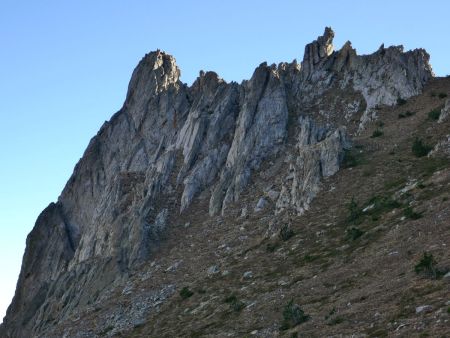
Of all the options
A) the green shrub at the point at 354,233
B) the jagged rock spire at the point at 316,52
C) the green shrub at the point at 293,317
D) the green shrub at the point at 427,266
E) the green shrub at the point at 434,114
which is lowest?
the green shrub at the point at 293,317

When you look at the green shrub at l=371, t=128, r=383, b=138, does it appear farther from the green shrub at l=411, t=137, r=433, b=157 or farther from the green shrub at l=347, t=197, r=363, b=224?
the green shrub at l=347, t=197, r=363, b=224

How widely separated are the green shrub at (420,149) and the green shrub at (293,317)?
24806 millimetres

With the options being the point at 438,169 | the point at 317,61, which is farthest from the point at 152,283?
the point at 317,61

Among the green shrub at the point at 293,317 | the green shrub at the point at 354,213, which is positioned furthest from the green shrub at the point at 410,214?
the green shrub at the point at 293,317

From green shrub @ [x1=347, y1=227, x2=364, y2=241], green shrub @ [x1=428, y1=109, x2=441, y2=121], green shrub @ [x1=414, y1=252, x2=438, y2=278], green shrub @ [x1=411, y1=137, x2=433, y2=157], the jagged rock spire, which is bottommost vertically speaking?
green shrub @ [x1=414, y1=252, x2=438, y2=278]

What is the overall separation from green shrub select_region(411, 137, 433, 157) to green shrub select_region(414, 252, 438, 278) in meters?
23.4

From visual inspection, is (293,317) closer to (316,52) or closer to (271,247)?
(271,247)

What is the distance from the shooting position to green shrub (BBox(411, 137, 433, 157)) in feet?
164

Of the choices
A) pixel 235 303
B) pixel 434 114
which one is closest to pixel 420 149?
pixel 434 114

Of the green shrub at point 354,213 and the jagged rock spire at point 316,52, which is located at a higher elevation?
the jagged rock spire at point 316,52

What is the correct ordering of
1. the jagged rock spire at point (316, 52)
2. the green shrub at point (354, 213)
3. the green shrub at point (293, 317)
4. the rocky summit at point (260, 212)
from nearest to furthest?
the green shrub at point (293, 317)
the rocky summit at point (260, 212)
the green shrub at point (354, 213)
the jagged rock spire at point (316, 52)

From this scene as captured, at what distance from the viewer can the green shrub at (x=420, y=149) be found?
5003 centimetres

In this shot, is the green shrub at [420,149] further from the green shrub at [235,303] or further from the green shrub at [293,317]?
the green shrub at [293,317]

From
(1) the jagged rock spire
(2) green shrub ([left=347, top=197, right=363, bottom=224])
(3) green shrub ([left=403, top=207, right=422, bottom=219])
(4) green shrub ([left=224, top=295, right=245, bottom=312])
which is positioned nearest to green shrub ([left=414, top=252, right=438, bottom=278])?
(3) green shrub ([left=403, top=207, right=422, bottom=219])
